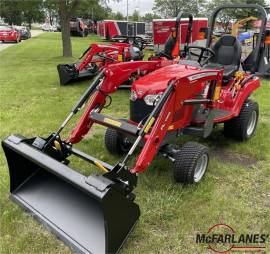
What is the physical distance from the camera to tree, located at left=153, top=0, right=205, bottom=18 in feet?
171

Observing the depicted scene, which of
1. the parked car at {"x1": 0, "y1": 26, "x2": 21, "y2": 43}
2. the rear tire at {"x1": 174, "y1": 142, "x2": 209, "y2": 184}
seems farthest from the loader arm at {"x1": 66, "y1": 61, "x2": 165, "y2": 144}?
the parked car at {"x1": 0, "y1": 26, "x2": 21, "y2": 43}

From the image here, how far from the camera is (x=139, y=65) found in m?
4.38

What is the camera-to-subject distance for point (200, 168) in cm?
378

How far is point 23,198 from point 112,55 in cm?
617

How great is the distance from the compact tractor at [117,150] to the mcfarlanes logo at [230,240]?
0.64 metres

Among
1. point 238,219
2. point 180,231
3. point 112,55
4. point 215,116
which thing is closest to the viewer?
point 180,231

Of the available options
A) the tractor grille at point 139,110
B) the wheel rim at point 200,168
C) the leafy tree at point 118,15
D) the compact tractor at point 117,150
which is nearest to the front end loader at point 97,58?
the compact tractor at point 117,150

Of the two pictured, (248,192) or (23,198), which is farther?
(248,192)

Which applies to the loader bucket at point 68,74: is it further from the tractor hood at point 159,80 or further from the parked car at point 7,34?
the parked car at point 7,34

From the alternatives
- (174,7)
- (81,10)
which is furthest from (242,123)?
(174,7)

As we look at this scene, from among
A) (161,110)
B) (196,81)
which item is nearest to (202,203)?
(161,110)

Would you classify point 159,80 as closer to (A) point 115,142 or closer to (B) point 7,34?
(A) point 115,142

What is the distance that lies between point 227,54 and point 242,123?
1.20 meters

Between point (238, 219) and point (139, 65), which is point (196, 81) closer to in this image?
point (139, 65)
